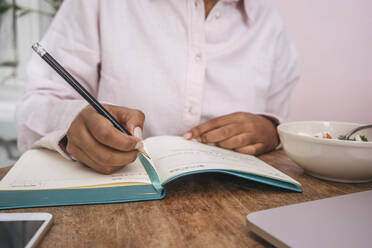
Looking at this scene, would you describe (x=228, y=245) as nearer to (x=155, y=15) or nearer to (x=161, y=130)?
(x=161, y=130)

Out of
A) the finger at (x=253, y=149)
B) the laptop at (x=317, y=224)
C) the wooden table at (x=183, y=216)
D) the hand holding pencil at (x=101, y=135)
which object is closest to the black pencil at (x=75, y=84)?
the hand holding pencil at (x=101, y=135)

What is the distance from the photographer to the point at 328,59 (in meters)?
1.72

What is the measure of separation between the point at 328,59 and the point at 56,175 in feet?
5.51

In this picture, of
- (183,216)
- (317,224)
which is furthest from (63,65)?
(317,224)

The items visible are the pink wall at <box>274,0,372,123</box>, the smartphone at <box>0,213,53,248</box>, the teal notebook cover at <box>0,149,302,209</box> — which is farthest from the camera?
the pink wall at <box>274,0,372,123</box>

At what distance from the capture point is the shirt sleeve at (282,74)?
1.09 metres

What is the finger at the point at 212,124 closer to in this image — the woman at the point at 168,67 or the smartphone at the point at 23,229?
the woman at the point at 168,67

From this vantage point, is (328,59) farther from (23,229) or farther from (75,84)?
(23,229)

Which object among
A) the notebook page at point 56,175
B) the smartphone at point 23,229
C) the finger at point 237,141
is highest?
the smartphone at point 23,229

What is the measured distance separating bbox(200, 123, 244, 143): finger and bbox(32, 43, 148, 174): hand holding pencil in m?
0.23

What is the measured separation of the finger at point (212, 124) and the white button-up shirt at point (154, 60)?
0.14 m

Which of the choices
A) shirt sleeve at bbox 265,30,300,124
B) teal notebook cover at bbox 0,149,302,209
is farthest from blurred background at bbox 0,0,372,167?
teal notebook cover at bbox 0,149,302,209

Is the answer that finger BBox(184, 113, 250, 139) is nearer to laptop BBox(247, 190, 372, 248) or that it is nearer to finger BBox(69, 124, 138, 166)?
finger BBox(69, 124, 138, 166)

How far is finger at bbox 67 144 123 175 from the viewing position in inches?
19.7
